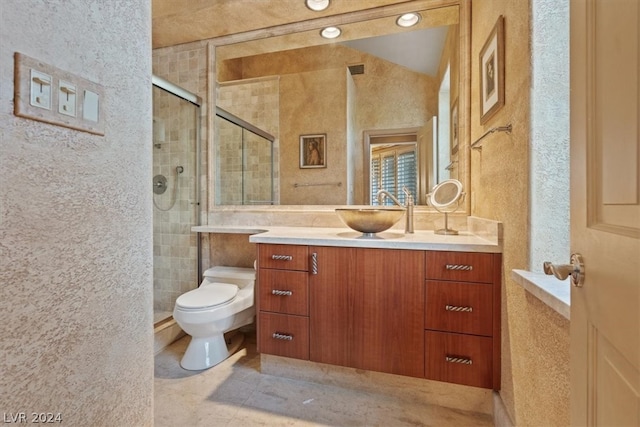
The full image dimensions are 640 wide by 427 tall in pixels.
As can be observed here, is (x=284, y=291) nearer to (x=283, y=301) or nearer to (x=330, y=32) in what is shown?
(x=283, y=301)

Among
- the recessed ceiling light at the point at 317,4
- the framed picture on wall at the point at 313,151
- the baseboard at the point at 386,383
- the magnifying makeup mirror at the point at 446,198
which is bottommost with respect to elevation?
the baseboard at the point at 386,383

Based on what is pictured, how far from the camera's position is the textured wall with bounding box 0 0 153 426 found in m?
0.52

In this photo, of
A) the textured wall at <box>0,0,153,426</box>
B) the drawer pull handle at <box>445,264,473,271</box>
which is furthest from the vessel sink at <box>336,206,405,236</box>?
the textured wall at <box>0,0,153,426</box>

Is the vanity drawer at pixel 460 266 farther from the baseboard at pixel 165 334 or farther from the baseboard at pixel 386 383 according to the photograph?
the baseboard at pixel 165 334

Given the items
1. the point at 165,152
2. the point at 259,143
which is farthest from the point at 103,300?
the point at 165,152

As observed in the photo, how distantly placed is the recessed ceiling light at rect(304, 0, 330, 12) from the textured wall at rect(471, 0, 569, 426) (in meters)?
1.06

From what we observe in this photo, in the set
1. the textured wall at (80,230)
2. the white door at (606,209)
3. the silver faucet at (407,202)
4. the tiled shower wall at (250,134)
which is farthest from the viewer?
the tiled shower wall at (250,134)

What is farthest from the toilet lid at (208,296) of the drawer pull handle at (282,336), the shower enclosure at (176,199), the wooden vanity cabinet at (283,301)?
the shower enclosure at (176,199)

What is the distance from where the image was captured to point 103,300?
688 millimetres

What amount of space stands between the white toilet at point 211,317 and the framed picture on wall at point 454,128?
1.73 meters

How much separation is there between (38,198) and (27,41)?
0.30m

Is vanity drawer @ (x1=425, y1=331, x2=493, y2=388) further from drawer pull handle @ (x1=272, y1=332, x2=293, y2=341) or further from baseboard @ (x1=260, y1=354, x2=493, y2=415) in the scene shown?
drawer pull handle @ (x1=272, y1=332, x2=293, y2=341)

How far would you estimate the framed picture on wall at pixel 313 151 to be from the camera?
7.23ft

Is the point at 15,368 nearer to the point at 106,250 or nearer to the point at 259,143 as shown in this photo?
the point at 106,250
